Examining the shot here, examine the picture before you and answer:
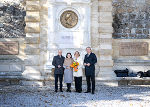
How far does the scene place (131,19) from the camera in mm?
14961

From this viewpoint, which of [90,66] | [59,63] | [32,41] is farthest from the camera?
[32,41]

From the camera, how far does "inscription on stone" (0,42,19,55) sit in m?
13.9

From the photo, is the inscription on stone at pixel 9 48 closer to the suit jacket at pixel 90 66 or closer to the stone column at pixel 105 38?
the stone column at pixel 105 38

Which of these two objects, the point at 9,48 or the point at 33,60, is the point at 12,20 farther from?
the point at 33,60

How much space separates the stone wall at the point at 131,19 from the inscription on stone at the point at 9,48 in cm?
468

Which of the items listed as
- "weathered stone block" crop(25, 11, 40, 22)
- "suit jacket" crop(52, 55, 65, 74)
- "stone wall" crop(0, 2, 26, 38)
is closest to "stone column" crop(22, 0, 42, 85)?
"weathered stone block" crop(25, 11, 40, 22)

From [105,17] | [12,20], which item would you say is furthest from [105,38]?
[12,20]

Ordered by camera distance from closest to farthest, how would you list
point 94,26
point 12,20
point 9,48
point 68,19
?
point 68,19 < point 94,26 < point 9,48 < point 12,20

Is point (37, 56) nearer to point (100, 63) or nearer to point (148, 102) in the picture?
point (100, 63)

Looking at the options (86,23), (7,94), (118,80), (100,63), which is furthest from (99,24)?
(7,94)

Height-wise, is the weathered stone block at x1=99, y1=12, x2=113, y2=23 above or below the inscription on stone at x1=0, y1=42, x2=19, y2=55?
above

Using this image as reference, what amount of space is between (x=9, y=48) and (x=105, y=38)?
4.39 meters

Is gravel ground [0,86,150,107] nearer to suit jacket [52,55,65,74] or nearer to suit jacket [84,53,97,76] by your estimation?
suit jacket [84,53,97,76]

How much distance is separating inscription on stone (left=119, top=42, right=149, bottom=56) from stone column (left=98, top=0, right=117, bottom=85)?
4.05ft
